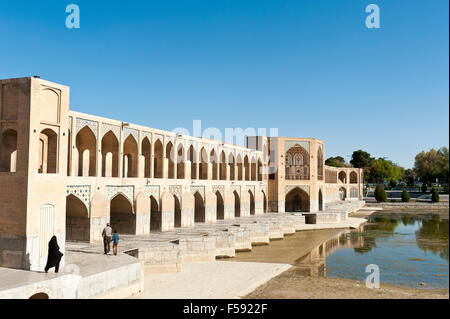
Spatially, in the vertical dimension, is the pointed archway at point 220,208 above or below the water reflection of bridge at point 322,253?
above

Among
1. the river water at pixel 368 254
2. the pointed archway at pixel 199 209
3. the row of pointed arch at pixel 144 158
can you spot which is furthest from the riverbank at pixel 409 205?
the pointed archway at pixel 199 209

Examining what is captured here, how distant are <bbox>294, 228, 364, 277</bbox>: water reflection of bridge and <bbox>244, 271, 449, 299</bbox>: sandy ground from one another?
1366 millimetres

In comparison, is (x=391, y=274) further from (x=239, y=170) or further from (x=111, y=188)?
(x=239, y=170)

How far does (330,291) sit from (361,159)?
6401 centimetres

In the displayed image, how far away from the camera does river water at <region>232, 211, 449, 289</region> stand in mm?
14031

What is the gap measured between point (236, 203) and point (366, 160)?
5032 centimetres

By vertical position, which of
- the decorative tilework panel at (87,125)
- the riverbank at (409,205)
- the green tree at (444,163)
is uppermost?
the decorative tilework panel at (87,125)

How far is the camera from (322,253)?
18484 millimetres

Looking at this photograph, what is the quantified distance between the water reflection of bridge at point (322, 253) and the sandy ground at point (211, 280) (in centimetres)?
84

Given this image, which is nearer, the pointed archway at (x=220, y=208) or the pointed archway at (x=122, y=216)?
the pointed archway at (x=122, y=216)

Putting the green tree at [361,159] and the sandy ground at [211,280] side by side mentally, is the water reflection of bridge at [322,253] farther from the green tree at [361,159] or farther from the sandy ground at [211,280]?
the green tree at [361,159]

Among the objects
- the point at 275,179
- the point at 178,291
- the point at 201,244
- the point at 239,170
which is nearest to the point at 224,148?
the point at 239,170

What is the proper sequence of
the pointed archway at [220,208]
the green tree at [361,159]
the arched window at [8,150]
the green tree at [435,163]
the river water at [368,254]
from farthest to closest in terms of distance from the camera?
the green tree at [361,159], the pointed archway at [220,208], the river water at [368,254], the arched window at [8,150], the green tree at [435,163]

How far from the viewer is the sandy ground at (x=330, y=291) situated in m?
11.3
